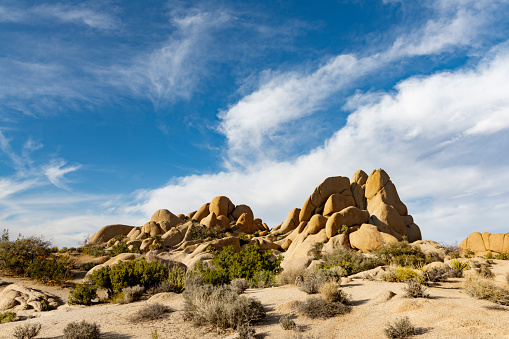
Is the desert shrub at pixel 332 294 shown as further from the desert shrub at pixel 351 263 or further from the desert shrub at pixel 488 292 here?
the desert shrub at pixel 351 263

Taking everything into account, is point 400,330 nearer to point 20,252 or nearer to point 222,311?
point 222,311

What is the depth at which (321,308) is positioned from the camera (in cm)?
976

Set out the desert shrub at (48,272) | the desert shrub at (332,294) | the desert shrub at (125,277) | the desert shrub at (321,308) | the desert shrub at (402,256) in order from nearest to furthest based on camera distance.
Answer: the desert shrub at (321,308), the desert shrub at (332,294), the desert shrub at (125,277), the desert shrub at (402,256), the desert shrub at (48,272)

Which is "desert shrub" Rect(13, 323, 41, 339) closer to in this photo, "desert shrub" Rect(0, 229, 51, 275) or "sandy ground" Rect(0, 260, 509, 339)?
"sandy ground" Rect(0, 260, 509, 339)

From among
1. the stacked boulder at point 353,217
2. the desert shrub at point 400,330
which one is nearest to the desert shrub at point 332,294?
the desert shrub at point 400,330

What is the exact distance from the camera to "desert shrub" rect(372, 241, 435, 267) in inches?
813

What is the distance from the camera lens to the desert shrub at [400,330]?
7906 millimetres

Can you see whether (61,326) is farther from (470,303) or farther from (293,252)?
(293,252)

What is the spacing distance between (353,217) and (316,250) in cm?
683

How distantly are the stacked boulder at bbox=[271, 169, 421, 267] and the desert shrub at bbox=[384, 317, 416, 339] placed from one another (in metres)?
23.0

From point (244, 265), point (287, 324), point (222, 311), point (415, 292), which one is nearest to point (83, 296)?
point (244, 265)

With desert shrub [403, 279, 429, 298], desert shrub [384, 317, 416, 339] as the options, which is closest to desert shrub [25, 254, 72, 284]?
desert shrub [403, 279, 429, 298]

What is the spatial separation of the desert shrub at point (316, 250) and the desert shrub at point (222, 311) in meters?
22.2

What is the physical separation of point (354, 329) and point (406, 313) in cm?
173
